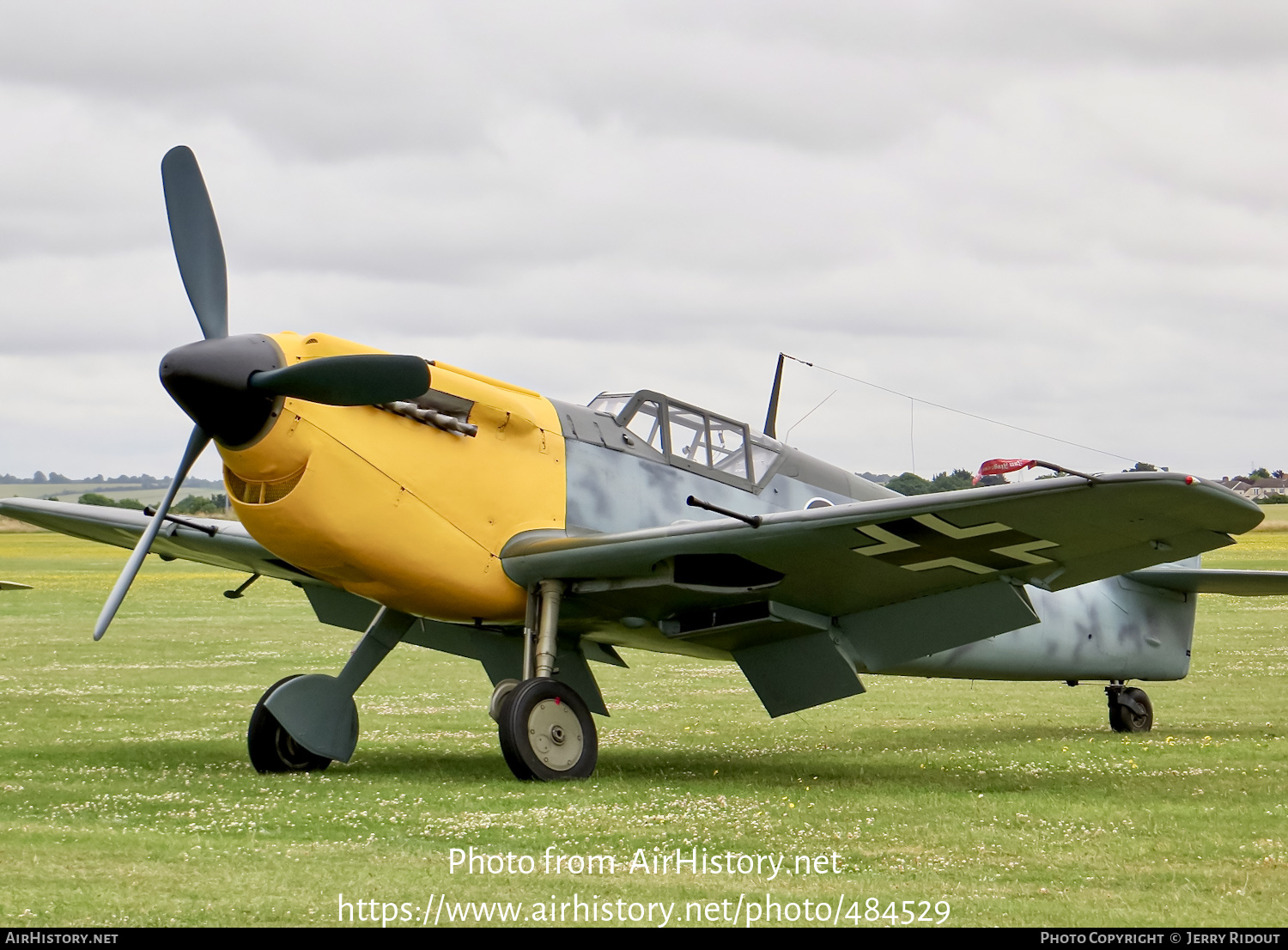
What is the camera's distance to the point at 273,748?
8945 millimetres

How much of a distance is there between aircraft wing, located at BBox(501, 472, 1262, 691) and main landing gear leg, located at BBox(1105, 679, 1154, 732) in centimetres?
329

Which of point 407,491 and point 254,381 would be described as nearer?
point 254,381

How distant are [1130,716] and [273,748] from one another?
23.1ft

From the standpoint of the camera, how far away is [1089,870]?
563 cm

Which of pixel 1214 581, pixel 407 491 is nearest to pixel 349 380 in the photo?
pixel 407 491

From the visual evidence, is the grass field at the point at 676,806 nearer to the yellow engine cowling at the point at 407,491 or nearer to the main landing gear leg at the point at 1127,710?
the main landing gear leg at the point at 1127,710

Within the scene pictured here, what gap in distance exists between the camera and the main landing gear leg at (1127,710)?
11.6 metres

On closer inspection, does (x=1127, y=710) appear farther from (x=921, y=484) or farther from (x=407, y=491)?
(x=407, y=491)

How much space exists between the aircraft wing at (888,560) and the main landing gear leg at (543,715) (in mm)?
275

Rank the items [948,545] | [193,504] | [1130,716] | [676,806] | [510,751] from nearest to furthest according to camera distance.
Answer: [676,806] < [948,545] < [510,751] < [1130,716] < [193,504]

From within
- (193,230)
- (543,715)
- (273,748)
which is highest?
(193,230)

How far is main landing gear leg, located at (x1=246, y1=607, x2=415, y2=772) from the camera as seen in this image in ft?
29.2

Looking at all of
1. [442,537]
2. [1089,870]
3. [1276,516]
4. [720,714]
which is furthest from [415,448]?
[1276,516]

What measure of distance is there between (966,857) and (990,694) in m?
10.6
